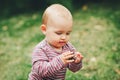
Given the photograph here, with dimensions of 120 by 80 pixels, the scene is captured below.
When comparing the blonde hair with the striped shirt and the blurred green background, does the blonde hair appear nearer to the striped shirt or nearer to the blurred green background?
the striped shirt

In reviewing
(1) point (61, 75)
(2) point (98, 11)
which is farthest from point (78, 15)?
(1) point (61, 75)

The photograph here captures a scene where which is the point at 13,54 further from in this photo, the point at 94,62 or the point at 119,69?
the point at 119,69

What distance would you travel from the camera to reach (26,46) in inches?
245

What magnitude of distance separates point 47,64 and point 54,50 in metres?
0.25

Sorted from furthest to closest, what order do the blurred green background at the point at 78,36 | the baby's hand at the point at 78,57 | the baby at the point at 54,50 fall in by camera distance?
the blurred green background at the point at 78,36
the baby's hand at the point at 78,57
the baby at the point at 54,50

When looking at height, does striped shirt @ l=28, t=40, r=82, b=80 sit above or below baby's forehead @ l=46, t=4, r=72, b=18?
below

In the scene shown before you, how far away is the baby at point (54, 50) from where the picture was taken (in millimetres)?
3092

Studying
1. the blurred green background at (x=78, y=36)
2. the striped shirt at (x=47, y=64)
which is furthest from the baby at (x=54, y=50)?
the blurred green background at (x=78, y=36)

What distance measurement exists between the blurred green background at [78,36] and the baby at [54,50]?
1308 mm

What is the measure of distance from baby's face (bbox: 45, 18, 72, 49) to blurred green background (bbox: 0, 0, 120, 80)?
1.43m

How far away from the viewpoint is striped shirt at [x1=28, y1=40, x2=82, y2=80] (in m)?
3.10

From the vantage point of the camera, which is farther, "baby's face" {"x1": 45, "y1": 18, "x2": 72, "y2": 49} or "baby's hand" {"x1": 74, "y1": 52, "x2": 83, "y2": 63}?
"baby's hand" {"x1": 74, "y1": 52, "x2": 83, "y2": 63}

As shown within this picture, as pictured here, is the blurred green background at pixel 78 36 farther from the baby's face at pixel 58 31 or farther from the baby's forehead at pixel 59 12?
the baby's forehead at pixel 59 12

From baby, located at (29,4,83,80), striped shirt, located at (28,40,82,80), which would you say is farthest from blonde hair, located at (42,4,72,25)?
striped shirt, located at (28,40,82,80)
